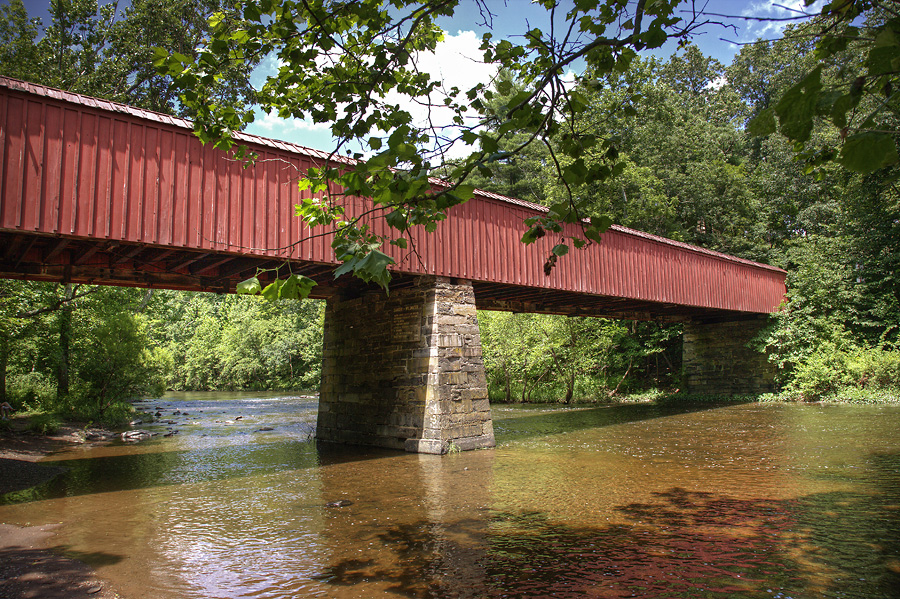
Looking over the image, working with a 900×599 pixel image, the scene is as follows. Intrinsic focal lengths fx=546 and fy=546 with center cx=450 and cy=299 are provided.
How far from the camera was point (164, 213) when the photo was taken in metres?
7.07

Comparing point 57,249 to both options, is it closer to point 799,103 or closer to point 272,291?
point 272,291

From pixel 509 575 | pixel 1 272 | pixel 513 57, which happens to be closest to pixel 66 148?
pixel 1 272

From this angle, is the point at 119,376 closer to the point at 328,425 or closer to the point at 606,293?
the point at 328,425

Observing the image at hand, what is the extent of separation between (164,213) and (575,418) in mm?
11464

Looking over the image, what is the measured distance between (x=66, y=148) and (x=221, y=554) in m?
5.15

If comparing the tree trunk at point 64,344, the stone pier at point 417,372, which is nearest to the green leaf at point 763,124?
the stone pier at point 417,372

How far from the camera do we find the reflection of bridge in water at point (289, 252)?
6.40m

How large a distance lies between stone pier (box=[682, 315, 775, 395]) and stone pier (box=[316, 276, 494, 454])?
13277 mm

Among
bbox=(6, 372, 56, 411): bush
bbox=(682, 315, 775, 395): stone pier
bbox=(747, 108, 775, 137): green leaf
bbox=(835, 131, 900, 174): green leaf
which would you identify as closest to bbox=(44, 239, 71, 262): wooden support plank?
bbox=(747, 108, 775, 137): green leaf

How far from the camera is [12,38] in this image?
14203mm

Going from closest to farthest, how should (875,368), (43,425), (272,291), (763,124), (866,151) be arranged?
(866,151), (763,124), (272,291), (43,425), (875,368)

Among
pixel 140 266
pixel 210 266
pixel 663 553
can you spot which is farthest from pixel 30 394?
pixel 663 553

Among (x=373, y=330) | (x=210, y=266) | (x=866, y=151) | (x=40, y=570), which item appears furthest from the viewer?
(x=373, y=330)

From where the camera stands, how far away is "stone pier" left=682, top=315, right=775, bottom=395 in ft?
60.9
